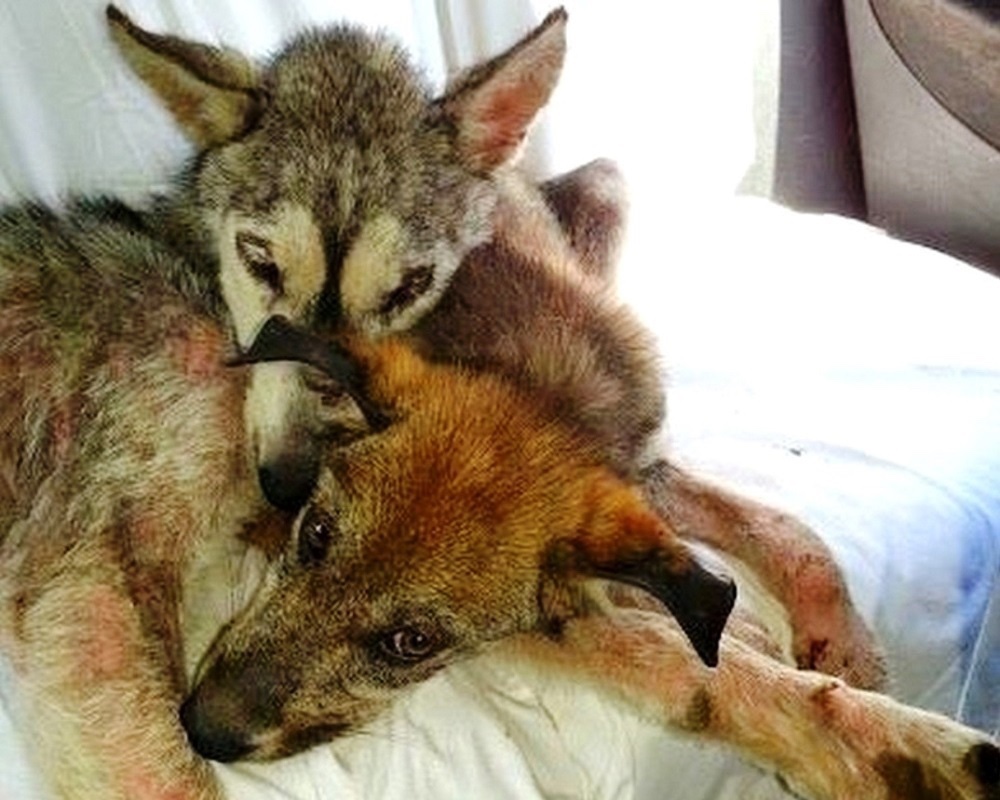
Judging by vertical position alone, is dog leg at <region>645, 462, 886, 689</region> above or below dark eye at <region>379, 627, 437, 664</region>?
below

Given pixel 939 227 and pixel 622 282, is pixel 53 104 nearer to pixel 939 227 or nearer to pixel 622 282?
pixel 622 282

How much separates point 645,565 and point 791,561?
0.97 feet

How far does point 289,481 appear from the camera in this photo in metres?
1.27

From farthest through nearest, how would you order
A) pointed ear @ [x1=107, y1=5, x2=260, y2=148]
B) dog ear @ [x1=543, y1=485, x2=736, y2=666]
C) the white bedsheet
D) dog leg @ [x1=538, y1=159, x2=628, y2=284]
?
dog leg @ [x1=538, y1=159, x2=628, y2=284], pointed ear @ [x1=107, y1=5, x2=260, y2=148], the white bedsheet, dog ear @ [x1=543, y1=485, x2=736, y2=666]

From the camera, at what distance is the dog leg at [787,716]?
1.28 m

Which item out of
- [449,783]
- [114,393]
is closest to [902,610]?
[449,783]

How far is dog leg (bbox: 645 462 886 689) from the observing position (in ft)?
4.53

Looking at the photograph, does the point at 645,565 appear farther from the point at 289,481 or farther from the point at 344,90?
the point at 344,90

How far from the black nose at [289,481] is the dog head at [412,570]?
1.2 inches

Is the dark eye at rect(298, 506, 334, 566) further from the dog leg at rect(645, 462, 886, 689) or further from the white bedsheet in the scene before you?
the dog leg at rect(645, 462, 886, 689)

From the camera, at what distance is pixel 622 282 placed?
5.38 feet

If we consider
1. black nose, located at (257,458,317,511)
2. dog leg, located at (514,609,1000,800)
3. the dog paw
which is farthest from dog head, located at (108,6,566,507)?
the dog paw

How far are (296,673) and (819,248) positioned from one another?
79cm

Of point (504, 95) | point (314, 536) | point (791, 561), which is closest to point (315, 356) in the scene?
point (314, 536)
